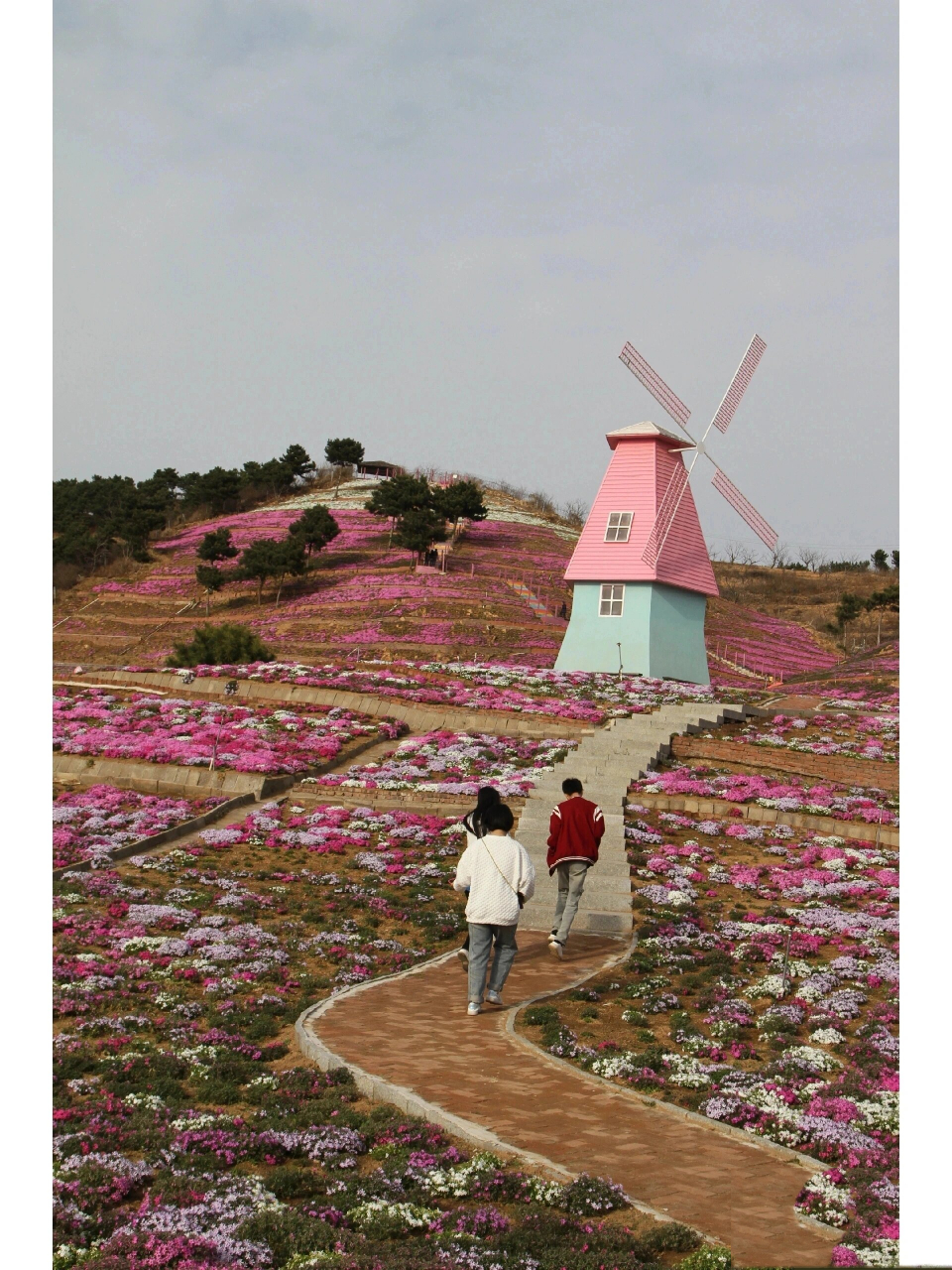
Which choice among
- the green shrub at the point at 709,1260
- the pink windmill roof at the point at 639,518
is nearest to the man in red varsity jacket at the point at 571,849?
the green shrub at the point at 709,1260

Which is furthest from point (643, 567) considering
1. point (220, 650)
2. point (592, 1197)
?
point (592, 1197)

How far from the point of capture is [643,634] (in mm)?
44000

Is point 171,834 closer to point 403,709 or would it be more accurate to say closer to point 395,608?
point 403,709

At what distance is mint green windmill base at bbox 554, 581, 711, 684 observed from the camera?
145 feet

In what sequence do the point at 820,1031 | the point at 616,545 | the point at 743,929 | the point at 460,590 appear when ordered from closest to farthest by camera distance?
the point at 820,1031
the point at 743,929
the point at 616,545
the point at 460,590

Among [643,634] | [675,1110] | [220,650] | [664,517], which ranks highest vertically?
[664,517]

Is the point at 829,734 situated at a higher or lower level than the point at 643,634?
lower

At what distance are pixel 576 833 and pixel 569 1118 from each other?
19.0 ft

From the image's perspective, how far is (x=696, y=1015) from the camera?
12.5m

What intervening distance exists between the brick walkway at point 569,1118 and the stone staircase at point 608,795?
142 inches

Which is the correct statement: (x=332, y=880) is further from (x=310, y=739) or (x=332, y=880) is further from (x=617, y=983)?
(x=310, y=739)

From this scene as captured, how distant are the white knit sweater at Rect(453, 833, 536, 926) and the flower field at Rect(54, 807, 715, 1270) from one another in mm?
2099
